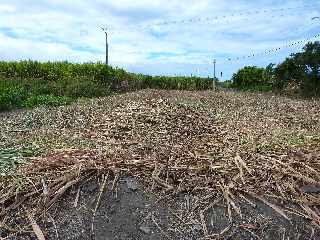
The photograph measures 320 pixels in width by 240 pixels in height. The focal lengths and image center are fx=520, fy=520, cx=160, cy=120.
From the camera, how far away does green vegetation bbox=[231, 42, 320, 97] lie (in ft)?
48.1

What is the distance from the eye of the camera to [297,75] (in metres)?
15.2

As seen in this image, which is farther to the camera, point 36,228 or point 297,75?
point 297,75

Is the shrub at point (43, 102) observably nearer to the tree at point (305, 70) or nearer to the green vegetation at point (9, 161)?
the green vegetation at point (9, 161)

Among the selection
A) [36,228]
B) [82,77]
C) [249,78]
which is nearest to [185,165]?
[36,228]

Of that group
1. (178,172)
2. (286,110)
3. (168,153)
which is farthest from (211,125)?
(286,110)

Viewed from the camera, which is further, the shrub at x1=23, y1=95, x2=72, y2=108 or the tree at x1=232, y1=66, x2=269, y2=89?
the tree at x1=232, y1=66, x2=269, y2=89

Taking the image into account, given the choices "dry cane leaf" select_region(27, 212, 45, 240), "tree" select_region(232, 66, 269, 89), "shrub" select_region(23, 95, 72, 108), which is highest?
"tree" select_region(232, 66, 269, 89)

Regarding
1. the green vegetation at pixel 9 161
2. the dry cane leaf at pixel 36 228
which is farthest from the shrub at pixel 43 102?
the dry cane leaf at pixel 36 228

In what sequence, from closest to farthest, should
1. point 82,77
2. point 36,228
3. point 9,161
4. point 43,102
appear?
point 36,228
point 9,161
point 43,102
point 82,77

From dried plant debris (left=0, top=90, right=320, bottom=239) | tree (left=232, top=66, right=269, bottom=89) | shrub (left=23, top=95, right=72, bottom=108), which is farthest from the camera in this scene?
tree (left=232, top=66, right=269, bottom=89)

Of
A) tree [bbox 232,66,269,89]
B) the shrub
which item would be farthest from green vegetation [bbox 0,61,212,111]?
the shrub

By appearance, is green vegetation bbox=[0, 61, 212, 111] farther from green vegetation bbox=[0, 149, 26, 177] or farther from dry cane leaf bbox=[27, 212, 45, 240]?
dry cane leaf bbox=[27, 212, 45, 240]

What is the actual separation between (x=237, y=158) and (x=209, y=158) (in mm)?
199

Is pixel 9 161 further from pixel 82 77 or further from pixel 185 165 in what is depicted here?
pixel 82 77
